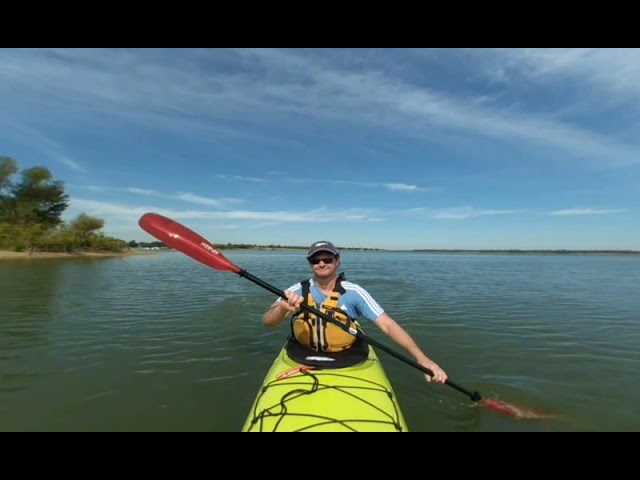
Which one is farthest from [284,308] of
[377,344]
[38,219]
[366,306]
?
[38,219]

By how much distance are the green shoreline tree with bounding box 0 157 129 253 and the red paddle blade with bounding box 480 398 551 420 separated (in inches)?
1965

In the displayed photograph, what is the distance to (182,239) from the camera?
185 inches

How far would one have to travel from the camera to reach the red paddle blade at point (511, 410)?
4.30 meters

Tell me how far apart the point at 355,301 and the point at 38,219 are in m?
57.7

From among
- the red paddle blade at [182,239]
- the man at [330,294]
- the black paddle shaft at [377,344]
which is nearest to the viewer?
the black paddle shaft at [377,344]

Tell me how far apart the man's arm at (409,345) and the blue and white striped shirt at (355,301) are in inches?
5.4

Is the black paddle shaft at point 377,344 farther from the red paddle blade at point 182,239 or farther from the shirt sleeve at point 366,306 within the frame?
the red paddle blade at point 182,239

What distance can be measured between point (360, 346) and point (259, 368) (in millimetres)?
2278

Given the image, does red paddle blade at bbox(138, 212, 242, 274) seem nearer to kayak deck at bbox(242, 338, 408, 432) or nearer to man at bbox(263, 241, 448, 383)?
man at bbox(263, 241, 448, 383)

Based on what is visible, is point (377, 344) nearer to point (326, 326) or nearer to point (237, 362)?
point (326, 326)

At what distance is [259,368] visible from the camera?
5.82m

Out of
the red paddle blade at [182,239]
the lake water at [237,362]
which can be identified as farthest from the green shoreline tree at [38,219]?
the red paddle blade at [182,239]
